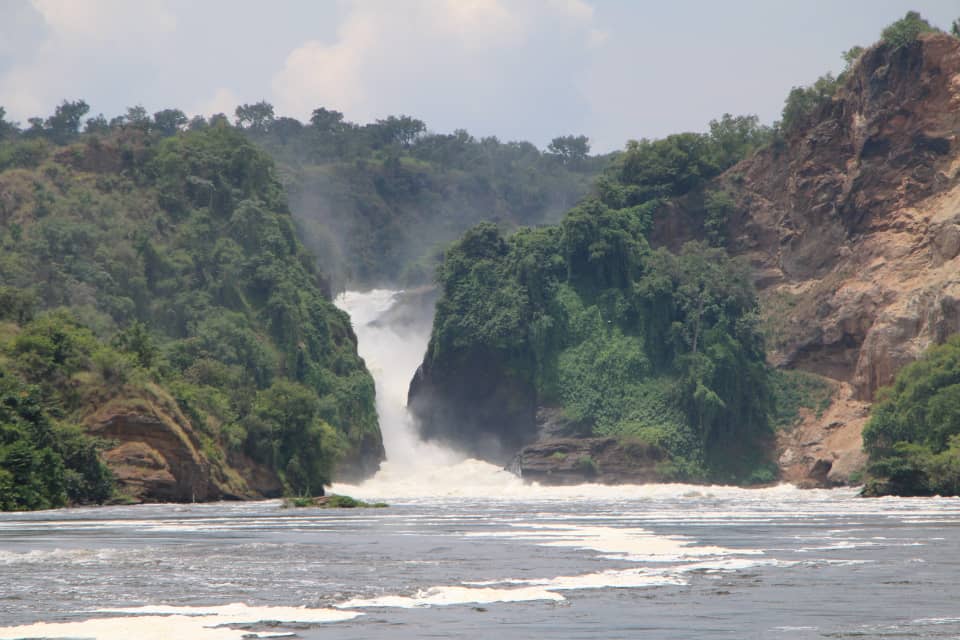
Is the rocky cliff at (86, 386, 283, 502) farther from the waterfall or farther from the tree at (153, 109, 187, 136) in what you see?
the tree at (153, 109, 187, 136)

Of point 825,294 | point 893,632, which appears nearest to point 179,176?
point 825,294

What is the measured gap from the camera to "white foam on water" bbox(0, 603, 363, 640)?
1694 centimetres

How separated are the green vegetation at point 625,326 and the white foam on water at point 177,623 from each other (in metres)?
77.8

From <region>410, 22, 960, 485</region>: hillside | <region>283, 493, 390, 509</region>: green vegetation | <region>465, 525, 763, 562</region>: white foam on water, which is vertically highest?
<region>410, 22, 960, 485</region>: hillside

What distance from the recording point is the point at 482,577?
76.9 feet

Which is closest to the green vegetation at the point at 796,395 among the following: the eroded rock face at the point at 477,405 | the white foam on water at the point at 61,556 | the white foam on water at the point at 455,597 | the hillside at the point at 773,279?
the hillside at the point at 773,279

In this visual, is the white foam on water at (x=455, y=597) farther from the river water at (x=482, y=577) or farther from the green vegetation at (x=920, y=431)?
the green vegetation at (x=920, y=431)

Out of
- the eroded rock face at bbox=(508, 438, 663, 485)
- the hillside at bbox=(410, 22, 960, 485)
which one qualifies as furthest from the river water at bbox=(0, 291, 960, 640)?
the hillside at bbox=(410, 22, 960, 485)

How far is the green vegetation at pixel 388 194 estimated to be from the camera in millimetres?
162875

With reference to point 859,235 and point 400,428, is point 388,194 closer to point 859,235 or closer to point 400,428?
point 400,428

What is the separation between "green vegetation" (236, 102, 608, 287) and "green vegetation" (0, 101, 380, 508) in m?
39.7

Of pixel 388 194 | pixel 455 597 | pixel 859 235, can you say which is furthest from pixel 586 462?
pixel 388 194

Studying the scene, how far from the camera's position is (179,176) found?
108625mm

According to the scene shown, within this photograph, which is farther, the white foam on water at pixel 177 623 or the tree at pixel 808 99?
the tree at pixel 808 99
